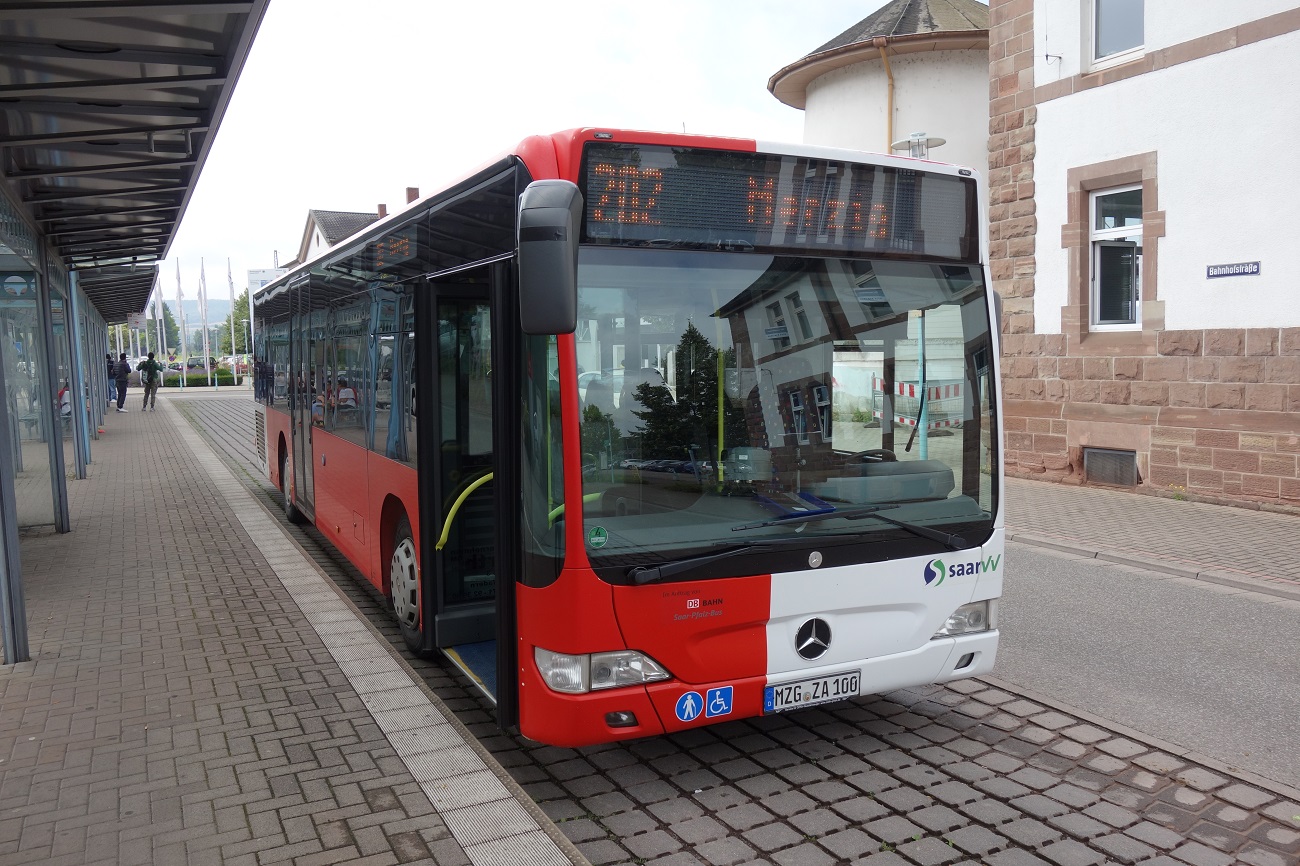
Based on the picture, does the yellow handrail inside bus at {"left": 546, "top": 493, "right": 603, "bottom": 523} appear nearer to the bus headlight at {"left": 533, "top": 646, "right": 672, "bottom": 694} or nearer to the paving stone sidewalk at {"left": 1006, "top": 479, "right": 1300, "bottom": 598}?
the bus headlight at {"left": 533, "top": 646, "right": 672, "bottom": 694}

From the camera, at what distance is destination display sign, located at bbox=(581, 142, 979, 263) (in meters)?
4.10

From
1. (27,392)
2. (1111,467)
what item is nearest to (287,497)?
(27,392)

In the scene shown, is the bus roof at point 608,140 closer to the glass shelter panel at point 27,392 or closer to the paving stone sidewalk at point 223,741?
the paving stone sidewalk at point 223,741

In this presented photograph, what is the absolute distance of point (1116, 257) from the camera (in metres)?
13.5

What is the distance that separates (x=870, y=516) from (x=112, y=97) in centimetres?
567

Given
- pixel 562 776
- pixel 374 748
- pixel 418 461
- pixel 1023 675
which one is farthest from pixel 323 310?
pixel 1023 675

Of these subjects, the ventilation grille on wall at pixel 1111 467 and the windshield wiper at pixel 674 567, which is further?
the ventilation grille on wall at pixel 1111 467

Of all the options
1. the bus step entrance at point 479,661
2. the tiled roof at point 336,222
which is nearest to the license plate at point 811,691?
the bus step entrance at point 479,661

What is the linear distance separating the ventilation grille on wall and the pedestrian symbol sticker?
10.5m

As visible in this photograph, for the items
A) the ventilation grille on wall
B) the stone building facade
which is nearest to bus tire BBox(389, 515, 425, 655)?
the stone building facade

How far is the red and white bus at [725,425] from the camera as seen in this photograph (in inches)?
158

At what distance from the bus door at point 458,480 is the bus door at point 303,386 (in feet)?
10.9

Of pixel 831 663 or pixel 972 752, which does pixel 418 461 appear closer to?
pixel 831 663

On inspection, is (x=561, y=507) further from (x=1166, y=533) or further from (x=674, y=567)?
(x=1166, y=533)
